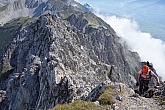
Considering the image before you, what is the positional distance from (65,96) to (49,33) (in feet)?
228

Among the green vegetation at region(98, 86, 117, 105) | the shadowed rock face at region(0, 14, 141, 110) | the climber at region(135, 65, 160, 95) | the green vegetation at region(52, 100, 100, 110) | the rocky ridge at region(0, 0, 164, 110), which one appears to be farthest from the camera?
the shadowed rock face at region(0, 14, 141, 110)

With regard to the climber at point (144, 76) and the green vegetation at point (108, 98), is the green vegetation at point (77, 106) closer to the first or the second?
the green vegetation at point (108, 98)

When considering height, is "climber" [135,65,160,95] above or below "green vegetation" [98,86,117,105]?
above

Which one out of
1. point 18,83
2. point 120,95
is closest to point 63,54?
point 18,83

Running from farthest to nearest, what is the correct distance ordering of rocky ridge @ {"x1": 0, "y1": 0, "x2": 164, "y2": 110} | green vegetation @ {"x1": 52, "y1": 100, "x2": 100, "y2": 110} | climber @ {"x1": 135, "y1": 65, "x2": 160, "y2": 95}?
1. rocky ridge @ {"x1": 0, "y1": 0, "x2": 164, "y2": 110}
2. climber @ {"x1": 135, "y1": 65, "x2": 160, "y2": 95}
3. green vegetation @ {"x1": 52, "y1": 100, "x2": 100, "y2": 110}

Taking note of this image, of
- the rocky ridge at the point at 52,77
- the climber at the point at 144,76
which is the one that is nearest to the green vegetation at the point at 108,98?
the rocky ridge at the point at 52,77

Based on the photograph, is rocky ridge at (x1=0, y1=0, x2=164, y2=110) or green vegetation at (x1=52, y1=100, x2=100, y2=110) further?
rocky ridge at (x1=0, y1=0, x2=164, y2=110)

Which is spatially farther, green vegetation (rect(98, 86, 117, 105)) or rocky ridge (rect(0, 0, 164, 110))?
rocky ridge (rect(0, 0, 164, 110))

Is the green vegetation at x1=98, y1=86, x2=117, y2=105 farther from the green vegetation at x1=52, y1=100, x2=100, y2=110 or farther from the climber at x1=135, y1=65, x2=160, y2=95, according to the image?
the climber at x1=135, y1=65, x2=160, y2=95

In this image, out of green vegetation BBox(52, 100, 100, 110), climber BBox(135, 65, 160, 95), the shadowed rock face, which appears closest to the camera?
green vegetation BBox(52, 100, 100, 110)

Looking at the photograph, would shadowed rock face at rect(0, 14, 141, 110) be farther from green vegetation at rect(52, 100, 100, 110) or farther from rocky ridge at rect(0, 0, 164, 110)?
green vegetation at rect(52, 100, 100, 110)

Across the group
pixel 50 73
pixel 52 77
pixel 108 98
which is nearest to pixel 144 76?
pixel 108 98

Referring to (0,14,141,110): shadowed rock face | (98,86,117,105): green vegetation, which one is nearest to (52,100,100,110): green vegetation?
(98,86,117,105): green vegetation

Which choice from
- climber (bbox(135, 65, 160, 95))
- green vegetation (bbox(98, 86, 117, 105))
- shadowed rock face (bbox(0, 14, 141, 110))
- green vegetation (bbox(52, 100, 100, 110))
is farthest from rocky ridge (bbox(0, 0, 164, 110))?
green vegetation (bbox(52, 100, 100, 110))
